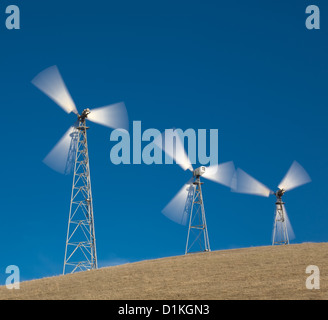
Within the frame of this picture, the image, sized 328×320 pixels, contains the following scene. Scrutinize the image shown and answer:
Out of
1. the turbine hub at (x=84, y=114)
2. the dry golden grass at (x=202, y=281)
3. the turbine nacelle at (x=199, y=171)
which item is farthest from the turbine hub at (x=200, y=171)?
the dry golden grass at (x=202, y=281)

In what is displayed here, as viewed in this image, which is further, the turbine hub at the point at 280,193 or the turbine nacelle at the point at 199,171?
the turbine hub at the point at 280,193

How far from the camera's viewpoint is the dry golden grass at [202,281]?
22.8 metres

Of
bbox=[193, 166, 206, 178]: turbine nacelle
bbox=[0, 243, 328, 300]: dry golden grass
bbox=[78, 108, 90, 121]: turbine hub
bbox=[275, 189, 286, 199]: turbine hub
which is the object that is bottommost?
bbox=[0, 243, 328, 300]: dry golden grass

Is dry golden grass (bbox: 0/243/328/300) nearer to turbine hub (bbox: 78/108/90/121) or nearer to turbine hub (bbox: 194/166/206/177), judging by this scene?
turbine hub (bbox: 78/108/90/121)

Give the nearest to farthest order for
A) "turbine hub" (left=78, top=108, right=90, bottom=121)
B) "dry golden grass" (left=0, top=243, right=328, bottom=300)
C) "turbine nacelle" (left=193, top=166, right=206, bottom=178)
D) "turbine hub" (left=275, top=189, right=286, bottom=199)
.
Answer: "dry golden grass" (left=0, top=243, right=328, bottom=300) < "turbine hub" (left=78, top=108, right=90, bottom=121) < "turbine nacelle" (left=193, top=166, right=206, bottom=178) < "turbine hub" (left=275, top=189, right=286, bottom=199)

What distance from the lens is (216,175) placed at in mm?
51594

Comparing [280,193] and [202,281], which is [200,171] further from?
[202,281]

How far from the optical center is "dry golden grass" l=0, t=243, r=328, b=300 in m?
22.8

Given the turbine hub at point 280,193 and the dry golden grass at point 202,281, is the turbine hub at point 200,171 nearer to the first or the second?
the turbine hub at point 280,193

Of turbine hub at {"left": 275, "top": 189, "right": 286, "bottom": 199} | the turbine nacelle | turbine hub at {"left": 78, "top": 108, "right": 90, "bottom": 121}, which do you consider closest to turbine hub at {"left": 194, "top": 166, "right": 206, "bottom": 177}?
the turbine nacelle

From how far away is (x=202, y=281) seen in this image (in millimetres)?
26656

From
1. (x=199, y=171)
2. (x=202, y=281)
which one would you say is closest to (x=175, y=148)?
(x=199, y=171)

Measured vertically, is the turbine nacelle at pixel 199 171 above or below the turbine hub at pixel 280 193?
below
